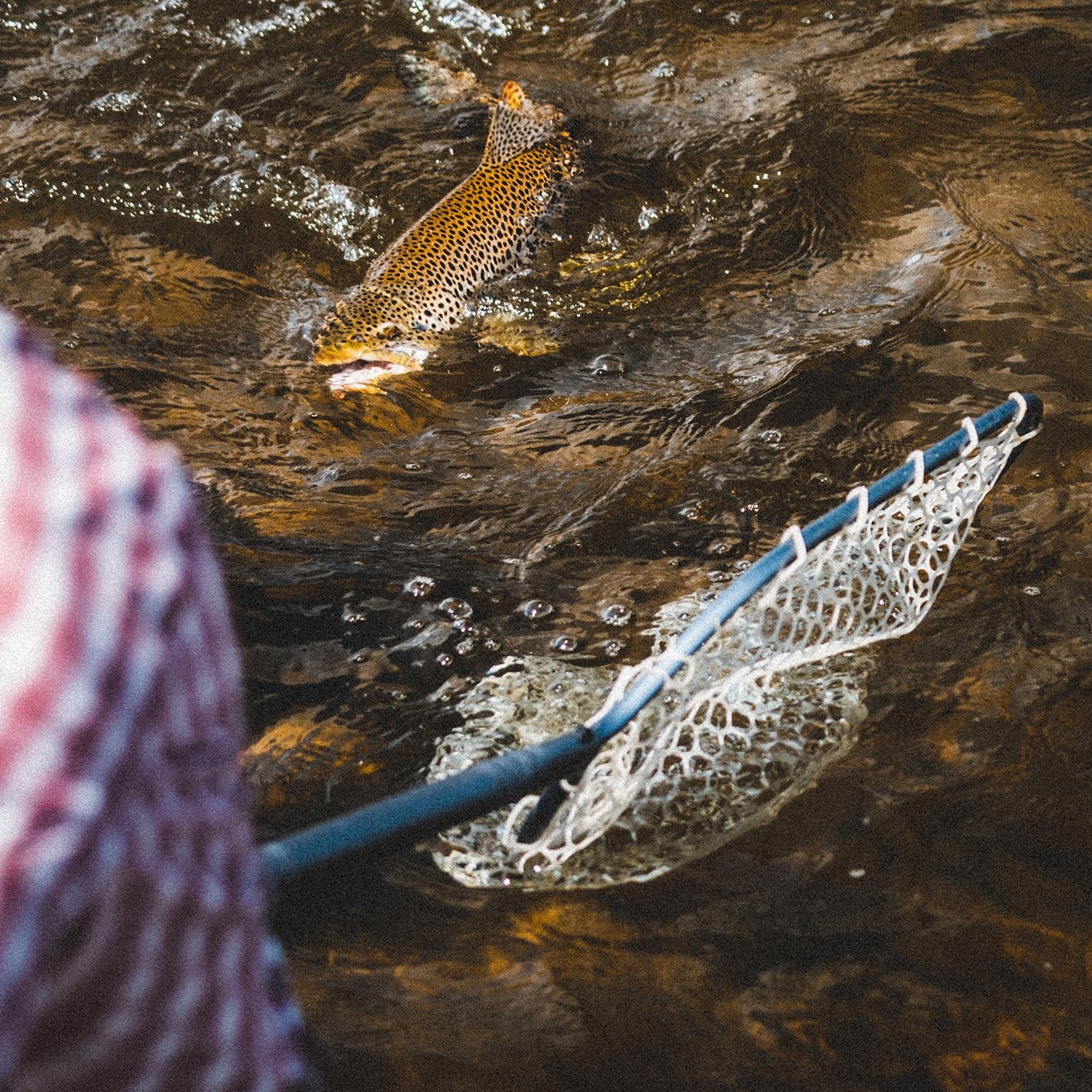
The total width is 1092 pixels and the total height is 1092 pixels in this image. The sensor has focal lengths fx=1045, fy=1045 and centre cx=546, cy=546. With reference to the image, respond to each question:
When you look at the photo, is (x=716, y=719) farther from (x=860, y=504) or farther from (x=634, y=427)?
(x=634, y=427)

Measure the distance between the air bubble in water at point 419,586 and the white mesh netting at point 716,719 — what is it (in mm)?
385

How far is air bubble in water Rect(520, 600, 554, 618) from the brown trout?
4.60 ft

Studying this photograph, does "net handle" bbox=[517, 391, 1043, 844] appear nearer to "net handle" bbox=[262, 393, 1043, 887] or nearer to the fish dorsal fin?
"net handle" bbox=[262, 393, 1043, 887]

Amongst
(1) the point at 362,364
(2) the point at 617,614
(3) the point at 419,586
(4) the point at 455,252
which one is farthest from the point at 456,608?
(4) the point at 455,252

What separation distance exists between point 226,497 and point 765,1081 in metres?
2.32

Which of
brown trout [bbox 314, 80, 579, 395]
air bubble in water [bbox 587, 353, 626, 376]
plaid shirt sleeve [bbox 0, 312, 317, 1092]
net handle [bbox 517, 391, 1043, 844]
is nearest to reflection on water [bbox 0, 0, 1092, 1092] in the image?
air bubble in water [bbox 587, 353, 626, 376]

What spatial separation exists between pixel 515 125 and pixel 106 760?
16.6ft

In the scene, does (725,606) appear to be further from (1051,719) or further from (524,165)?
(524,165)

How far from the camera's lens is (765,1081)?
182 centimetres

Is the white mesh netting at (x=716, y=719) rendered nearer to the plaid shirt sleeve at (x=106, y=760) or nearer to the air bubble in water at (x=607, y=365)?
the plaid shirt sleeve at (x=106, y=760)

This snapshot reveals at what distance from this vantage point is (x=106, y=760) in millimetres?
645

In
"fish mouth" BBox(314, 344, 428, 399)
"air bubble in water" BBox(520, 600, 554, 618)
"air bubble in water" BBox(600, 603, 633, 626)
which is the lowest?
"air bubble in water" BBox(600, 603, 633, 626)

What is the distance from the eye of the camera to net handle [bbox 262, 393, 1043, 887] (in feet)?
4.50

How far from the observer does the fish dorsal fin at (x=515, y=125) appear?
16.8ft
